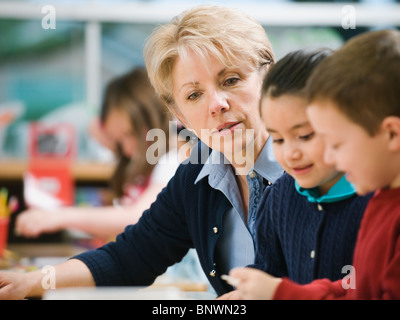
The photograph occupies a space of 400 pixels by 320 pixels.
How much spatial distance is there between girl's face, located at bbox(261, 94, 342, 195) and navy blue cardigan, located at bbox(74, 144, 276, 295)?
0.34 metres

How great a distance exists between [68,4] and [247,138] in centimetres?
213

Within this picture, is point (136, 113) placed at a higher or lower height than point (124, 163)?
higher

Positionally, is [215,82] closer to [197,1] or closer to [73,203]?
[197,1]

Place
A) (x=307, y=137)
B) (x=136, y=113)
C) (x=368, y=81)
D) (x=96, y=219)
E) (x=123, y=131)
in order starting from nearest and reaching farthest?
1. (x=368, y=81)
2. (x=307, y=137)
3. (x=96, y=219)
4. (x=136, y=113)
5. (x=123, y=131)

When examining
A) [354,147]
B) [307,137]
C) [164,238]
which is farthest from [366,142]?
[164,238]

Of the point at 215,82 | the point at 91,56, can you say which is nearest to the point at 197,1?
the point at 215,82

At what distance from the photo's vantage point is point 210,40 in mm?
1138

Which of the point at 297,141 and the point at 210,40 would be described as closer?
the point at 297,141

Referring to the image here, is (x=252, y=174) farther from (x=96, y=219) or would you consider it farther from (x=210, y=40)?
(x=96, y=219)

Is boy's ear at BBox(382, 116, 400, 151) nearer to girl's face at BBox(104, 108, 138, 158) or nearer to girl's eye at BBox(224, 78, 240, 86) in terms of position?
girl's eye at BBox(224, 78, 240, 86)

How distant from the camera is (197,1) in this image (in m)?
1.29

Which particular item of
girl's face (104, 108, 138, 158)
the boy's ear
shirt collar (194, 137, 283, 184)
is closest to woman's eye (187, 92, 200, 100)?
shirt collar (194, 137, 283, 184)

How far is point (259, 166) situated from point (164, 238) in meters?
0.28
